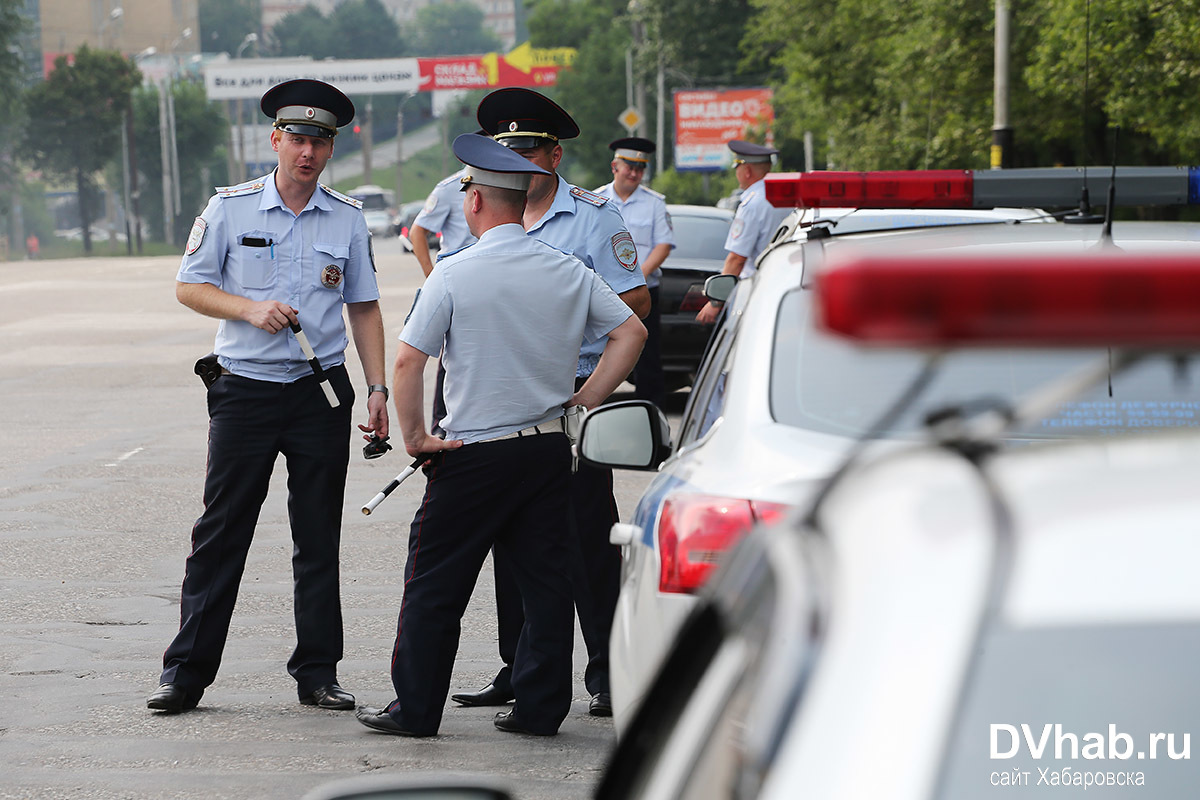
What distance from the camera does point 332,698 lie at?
5359 millimetres

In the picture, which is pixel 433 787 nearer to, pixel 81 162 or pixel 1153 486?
pixel 1153 486

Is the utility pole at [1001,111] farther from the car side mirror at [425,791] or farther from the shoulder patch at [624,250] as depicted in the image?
the car side mirror at [425,791]

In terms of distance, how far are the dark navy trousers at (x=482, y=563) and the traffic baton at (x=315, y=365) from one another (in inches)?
25.6

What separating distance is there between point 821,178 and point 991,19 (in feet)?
60.9

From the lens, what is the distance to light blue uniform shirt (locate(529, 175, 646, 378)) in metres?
5.80

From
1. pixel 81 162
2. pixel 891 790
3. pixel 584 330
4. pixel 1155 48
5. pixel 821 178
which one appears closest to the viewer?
pixel 891 790

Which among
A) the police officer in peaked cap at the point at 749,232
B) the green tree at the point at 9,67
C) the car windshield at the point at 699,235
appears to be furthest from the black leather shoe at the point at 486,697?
the green tree at the point at 9,67

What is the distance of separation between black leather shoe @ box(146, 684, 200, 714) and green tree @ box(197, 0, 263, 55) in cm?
16802

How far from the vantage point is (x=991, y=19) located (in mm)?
22062

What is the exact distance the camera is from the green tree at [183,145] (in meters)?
87.6

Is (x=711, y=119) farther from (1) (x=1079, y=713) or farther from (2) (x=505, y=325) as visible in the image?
(1) (x=1079, y=713)

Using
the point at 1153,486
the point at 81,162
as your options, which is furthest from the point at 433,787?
the point at 81,162

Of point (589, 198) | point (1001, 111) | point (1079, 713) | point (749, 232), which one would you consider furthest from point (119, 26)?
point (1079, 713)

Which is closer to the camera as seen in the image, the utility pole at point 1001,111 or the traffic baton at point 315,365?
the traffic baton at point 315,365
